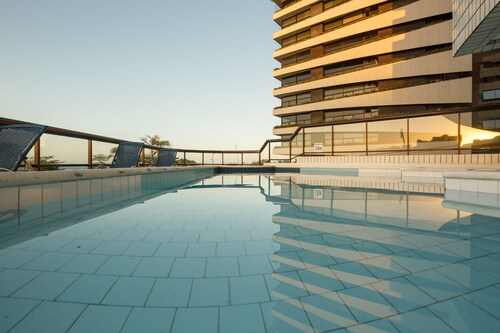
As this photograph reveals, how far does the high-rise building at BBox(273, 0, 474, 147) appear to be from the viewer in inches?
791

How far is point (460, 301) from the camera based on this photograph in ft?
4.28

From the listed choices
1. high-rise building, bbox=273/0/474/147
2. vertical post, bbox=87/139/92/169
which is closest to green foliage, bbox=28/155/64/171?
vertical post, bbox=87/139/92/169

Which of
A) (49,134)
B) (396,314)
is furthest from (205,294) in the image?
(49,134)

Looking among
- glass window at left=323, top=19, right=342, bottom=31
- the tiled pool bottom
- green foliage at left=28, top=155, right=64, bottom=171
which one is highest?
glass window at left=323, top=19, right=342, bottom=31

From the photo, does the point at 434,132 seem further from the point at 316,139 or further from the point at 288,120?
the point at 288,120

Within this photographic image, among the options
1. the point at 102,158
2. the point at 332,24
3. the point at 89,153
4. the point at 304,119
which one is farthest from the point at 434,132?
the point at 332,24

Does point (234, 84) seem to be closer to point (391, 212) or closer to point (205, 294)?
point (391, 212)

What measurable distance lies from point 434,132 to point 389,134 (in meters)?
3.22

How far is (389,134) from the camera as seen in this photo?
13281 mm

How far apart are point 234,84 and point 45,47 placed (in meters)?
12.9

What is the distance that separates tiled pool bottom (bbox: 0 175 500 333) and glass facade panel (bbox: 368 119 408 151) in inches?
415

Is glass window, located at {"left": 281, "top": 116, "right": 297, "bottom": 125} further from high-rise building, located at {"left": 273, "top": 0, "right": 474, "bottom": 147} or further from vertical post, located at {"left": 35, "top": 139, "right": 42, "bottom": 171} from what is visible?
vertical post, located at {"left": 35, "top": 139, "right": 42, "bottom": 171}

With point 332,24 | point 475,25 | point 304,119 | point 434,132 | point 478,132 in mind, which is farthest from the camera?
point 304,119

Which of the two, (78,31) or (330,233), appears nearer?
(330,233)
